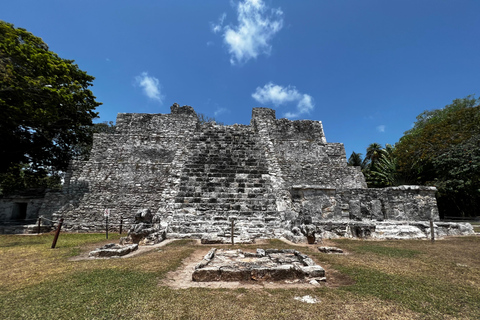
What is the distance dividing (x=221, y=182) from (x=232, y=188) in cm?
62

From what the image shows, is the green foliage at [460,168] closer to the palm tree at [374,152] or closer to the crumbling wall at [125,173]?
the palm tree at [374,152]

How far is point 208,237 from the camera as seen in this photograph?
21.9ft

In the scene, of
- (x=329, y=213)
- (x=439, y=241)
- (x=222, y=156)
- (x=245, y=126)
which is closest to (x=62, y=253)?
(x=222, y=156)

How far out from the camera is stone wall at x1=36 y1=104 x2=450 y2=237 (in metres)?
8.23

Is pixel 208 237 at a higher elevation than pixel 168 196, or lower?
lower

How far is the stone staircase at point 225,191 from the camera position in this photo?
7793 mm

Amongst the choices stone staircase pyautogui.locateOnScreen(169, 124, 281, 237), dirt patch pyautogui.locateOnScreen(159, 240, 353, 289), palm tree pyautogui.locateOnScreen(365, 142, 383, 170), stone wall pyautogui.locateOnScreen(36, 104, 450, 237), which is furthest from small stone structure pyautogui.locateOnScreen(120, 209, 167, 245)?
palm tree pyautogui.locateOnScreen(365, 142, 383, 170)

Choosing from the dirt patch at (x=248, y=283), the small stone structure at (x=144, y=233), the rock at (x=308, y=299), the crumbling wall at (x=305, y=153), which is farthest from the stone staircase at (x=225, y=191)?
the rock at (x=308, y=299)

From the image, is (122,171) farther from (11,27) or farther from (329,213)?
(329,213)

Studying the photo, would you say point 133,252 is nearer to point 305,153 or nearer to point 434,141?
point 305,153

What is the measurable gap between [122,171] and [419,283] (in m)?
11.9

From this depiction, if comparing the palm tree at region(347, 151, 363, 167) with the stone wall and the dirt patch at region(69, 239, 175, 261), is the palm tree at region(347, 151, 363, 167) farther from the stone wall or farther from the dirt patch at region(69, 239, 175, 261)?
the dirt patch at region(69, 239, 175, 261)

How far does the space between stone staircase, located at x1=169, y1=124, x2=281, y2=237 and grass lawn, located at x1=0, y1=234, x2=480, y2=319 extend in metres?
3.02

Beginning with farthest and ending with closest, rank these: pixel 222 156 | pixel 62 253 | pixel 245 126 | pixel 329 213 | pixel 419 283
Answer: pixel 245 126 < pixel 222 156 < pixel 329 213 < pixel 62 253 < pixel 419 283
